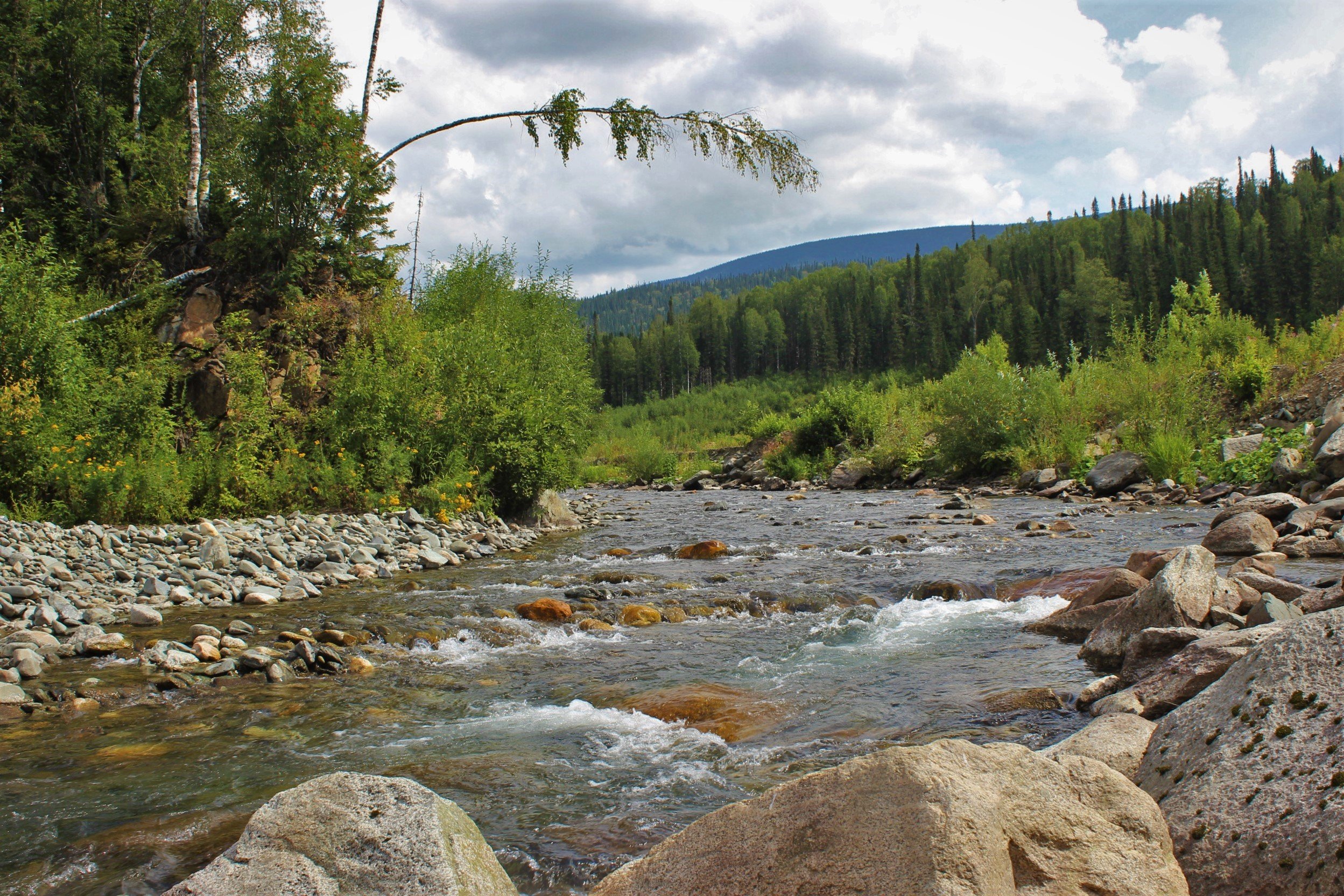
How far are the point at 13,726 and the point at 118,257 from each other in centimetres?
1487

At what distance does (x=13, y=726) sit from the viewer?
17.3 feet

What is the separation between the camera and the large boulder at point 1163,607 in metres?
5.73

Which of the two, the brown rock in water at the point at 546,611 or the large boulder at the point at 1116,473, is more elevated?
the brown rock in water at the point at 546,611

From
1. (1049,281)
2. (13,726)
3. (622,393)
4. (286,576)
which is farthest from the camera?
(622,393)

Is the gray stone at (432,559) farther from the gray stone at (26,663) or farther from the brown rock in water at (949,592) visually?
the brown rock in water at (949,592)

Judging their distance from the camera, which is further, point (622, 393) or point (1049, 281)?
point (622, 393)

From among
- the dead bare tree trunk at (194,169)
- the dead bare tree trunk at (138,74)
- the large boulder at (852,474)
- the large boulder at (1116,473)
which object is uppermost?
the dead bare tree trunk at (138,74)

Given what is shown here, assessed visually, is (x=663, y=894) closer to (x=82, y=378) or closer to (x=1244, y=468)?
(x=82, y=378)

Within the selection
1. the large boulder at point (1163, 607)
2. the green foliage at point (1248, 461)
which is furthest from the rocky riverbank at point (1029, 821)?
the green foliage at point (1248, 461)

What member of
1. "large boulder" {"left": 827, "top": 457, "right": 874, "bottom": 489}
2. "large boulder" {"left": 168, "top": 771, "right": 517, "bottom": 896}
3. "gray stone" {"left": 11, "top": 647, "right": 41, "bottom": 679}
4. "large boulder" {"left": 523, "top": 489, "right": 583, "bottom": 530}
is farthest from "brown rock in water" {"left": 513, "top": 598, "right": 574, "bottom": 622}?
"large boulder" {"left": 827, "top": 457, "right": 874, "bottom": 489}

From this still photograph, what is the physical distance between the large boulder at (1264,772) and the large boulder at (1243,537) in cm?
759

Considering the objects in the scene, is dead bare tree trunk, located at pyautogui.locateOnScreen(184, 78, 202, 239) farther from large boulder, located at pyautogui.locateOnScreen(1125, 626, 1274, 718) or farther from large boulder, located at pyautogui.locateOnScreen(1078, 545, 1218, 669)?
large boulder, located at pyautogui.locateOnScreen(1125, 626, 1274, 718)

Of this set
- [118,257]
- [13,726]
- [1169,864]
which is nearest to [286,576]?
[13,726]

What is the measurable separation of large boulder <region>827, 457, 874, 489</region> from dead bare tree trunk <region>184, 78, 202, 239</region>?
23802 millimetres
